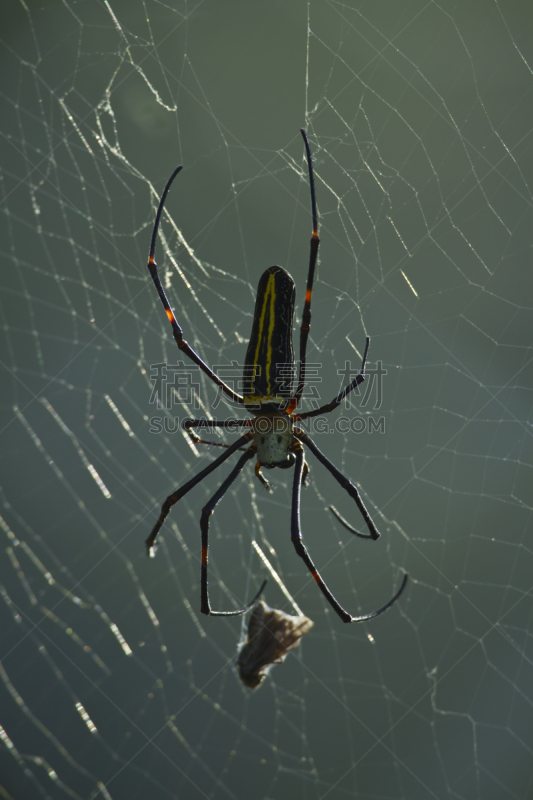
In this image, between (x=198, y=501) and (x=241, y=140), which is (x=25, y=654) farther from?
(x=241, y=140)

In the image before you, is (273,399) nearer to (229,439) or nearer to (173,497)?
(173,497)

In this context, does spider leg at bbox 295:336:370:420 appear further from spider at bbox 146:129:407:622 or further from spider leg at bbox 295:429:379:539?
spider leg at bbox 295:429:379:539

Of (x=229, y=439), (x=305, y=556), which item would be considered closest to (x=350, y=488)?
(x=305, y=556)

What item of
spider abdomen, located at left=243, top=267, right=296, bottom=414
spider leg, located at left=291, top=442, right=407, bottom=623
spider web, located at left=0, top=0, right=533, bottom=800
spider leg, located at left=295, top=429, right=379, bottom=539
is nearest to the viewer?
spider abdomen, located at left=243, top=267, right=296, bottom=414

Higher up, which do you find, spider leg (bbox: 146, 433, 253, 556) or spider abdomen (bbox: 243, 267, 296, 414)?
spider abdomen (bbox: 243, 267, 296, 414)

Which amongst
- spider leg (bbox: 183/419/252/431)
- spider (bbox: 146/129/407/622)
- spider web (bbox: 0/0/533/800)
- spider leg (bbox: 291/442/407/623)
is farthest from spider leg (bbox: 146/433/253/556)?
spider web (bbox: 0/0/533/800)

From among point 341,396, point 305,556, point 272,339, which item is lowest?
point 305,556
